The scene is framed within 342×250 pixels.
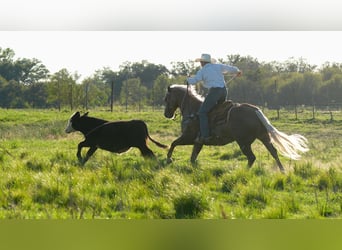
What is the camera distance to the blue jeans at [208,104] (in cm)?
883

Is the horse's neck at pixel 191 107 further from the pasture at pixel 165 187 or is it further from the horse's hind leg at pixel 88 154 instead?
the horse's hind leg at pixel 88 154

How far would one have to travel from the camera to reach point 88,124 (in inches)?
368

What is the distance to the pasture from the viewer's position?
17.5ft

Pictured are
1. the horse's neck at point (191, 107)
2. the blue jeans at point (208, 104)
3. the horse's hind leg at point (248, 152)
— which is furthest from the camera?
the horse's neck at point (191, 107)

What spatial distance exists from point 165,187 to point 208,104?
9.81 ft

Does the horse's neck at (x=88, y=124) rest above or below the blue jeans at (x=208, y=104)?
below

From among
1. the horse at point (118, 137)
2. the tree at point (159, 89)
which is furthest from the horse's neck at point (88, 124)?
the tree at point (159, 89)

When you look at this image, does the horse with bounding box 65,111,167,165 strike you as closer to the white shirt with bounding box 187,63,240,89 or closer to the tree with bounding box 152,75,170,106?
the white shirt with bounding box 187,63,240,89

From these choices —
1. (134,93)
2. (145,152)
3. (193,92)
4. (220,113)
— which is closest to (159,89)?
(134,93)

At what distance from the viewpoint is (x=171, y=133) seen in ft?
48.7

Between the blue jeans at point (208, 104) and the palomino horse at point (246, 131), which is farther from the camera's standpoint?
the blue jeans at point (208, 104)

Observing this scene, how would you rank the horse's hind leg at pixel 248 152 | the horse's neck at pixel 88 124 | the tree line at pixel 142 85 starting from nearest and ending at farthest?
1. the horse's hind leg at pixel 248 152
2. the horse's neck at pixel 88 124
3. the tree line at pixel 142 85

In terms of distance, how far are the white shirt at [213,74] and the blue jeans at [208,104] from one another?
0.38 feet

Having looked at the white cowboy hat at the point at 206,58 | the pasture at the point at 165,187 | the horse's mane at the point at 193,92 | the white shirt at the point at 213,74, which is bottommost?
the pasture at the point at 165,187
